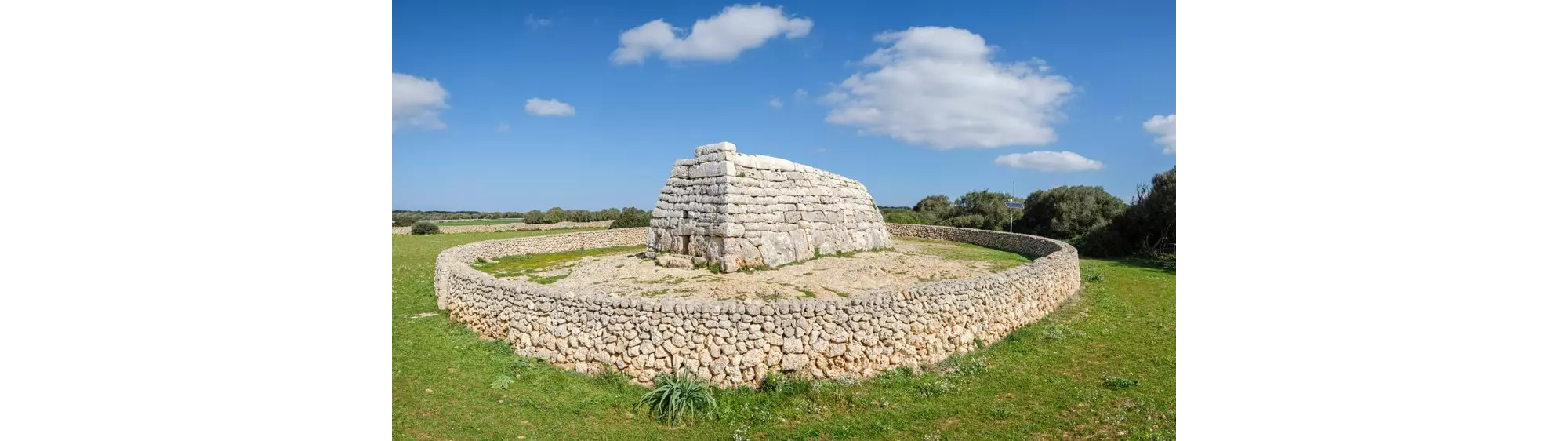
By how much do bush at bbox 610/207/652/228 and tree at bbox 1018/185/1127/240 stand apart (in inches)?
677

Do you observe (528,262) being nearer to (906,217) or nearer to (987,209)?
(906,217)

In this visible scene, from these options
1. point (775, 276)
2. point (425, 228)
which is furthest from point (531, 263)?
point (425, 228)

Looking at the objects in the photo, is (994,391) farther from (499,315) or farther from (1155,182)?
(1155,182)

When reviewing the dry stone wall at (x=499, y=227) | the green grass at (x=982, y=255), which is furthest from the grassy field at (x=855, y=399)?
the dry stone wall at (x=499, y=227)

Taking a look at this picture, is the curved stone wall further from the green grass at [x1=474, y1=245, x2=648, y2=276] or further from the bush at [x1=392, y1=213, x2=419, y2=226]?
the bush at [x1=392, y1=213, x2=419, y2=226]

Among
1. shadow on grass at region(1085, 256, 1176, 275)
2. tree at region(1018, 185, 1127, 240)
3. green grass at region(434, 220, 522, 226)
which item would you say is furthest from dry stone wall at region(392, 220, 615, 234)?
shadow on grass at region(1085, 256, 1176, 275)

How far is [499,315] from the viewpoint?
804 centimetres

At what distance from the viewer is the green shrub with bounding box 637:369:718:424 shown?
5627 mm

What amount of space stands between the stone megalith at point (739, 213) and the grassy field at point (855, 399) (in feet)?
14.1

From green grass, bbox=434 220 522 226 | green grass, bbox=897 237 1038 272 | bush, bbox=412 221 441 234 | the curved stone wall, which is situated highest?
green grass, bbox=434 220 522 226

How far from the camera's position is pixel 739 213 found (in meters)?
11.0

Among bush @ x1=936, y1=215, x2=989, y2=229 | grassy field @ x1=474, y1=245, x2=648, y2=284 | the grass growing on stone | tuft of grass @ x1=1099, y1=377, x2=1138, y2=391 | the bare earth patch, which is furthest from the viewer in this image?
bush @ x1=936, y1=215, x2=989, y2=229
